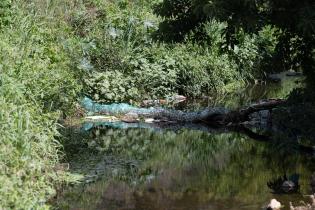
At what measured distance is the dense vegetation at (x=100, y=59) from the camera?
6605mm

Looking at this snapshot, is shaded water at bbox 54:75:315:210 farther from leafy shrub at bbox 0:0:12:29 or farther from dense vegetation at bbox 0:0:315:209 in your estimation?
leafy shrub at bbox 0:0:12:29

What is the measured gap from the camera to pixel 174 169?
865 cm

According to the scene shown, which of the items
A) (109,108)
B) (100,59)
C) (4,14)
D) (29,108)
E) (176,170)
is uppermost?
(4,14)

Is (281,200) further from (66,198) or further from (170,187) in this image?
(66,198)

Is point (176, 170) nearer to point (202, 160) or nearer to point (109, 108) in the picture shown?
point (202, 160)

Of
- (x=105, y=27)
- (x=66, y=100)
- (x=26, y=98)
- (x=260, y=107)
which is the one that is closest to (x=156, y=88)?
(x=105, y=27)

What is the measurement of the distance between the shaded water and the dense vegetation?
651mm

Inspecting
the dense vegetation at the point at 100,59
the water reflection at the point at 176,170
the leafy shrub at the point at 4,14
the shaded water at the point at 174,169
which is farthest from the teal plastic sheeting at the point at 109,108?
the leafy shrub at the point at 4,14

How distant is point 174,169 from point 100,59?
6.63 m

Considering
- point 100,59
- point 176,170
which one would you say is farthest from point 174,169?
point 100,59

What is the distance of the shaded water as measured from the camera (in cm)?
712

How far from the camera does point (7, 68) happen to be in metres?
8.02

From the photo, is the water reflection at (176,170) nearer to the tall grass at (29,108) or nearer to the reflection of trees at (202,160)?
the reflection of trees at (202,160)

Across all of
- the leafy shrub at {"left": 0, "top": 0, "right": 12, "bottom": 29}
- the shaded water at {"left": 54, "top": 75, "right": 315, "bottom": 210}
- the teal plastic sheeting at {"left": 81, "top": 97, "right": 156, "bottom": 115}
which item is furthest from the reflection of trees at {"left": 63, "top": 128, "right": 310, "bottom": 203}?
the leafy shrub at {"left": 0, "top": 0, "right": 12, "bottom": 29}
